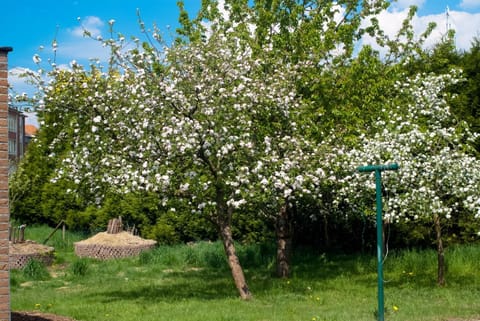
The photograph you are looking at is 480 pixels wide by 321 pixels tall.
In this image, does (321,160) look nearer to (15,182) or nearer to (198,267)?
(198,267)

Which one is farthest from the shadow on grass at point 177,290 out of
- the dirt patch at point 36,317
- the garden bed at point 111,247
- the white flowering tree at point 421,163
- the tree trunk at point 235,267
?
the garden bed at point 111,247

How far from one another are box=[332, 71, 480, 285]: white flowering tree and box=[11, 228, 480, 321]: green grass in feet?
4.98

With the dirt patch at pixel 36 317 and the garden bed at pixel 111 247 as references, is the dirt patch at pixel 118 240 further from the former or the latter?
the dirt patch at pixel 36 317

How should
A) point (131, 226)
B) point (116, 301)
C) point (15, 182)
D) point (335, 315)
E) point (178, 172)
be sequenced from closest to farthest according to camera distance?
point (335, 315)
point (178, 172)
point (116, 301)
point (131, 226)
point (15, 182)

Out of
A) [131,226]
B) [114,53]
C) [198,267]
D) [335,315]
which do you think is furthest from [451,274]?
[131,226]

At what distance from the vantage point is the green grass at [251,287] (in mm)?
10719

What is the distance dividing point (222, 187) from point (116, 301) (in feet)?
9.95

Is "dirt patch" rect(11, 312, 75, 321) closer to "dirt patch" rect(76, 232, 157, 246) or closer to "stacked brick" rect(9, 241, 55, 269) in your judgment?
"stacked brick" rect(9, 241, 55, 269)

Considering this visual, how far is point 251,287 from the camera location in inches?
557

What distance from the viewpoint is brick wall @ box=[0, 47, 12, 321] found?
286 inches

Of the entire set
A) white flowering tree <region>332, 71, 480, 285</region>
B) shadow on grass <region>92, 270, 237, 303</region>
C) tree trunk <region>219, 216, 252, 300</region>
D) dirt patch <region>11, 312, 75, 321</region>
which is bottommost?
dirt patch <region>11, 312, 75, 321</region>

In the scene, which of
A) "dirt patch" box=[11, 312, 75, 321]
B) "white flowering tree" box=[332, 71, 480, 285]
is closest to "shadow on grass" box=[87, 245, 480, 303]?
"white flowering tree" box=[332, 71, 480, 285]

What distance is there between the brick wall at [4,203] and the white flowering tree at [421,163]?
272 inches

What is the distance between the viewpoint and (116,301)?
1235 centimetres
